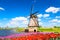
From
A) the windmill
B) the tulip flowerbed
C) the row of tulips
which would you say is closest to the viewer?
the row of tulips

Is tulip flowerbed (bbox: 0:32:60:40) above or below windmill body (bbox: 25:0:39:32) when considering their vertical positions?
below

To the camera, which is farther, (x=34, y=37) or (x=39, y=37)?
(x=39, y=37)

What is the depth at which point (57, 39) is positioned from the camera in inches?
795

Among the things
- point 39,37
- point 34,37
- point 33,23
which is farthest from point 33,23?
point 34,37

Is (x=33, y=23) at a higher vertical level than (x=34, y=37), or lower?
higher

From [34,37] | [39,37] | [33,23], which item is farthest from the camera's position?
[33,23]

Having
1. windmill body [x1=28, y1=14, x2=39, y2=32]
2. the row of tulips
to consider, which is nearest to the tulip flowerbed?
the row of tulips

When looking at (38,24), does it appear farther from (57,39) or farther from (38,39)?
(38,39)

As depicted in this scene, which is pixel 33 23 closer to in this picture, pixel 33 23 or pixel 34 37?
pixel 33 23

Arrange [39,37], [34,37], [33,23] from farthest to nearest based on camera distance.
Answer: [33,23] < [39,37] < [34,37]

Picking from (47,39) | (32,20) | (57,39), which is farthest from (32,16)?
(47,39)

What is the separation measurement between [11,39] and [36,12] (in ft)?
58.1

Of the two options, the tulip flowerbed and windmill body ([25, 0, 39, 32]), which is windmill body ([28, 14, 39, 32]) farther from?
the tulip flowerbed

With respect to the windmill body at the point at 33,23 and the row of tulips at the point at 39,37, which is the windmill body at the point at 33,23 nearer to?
the windmill body at the point at 33,23
